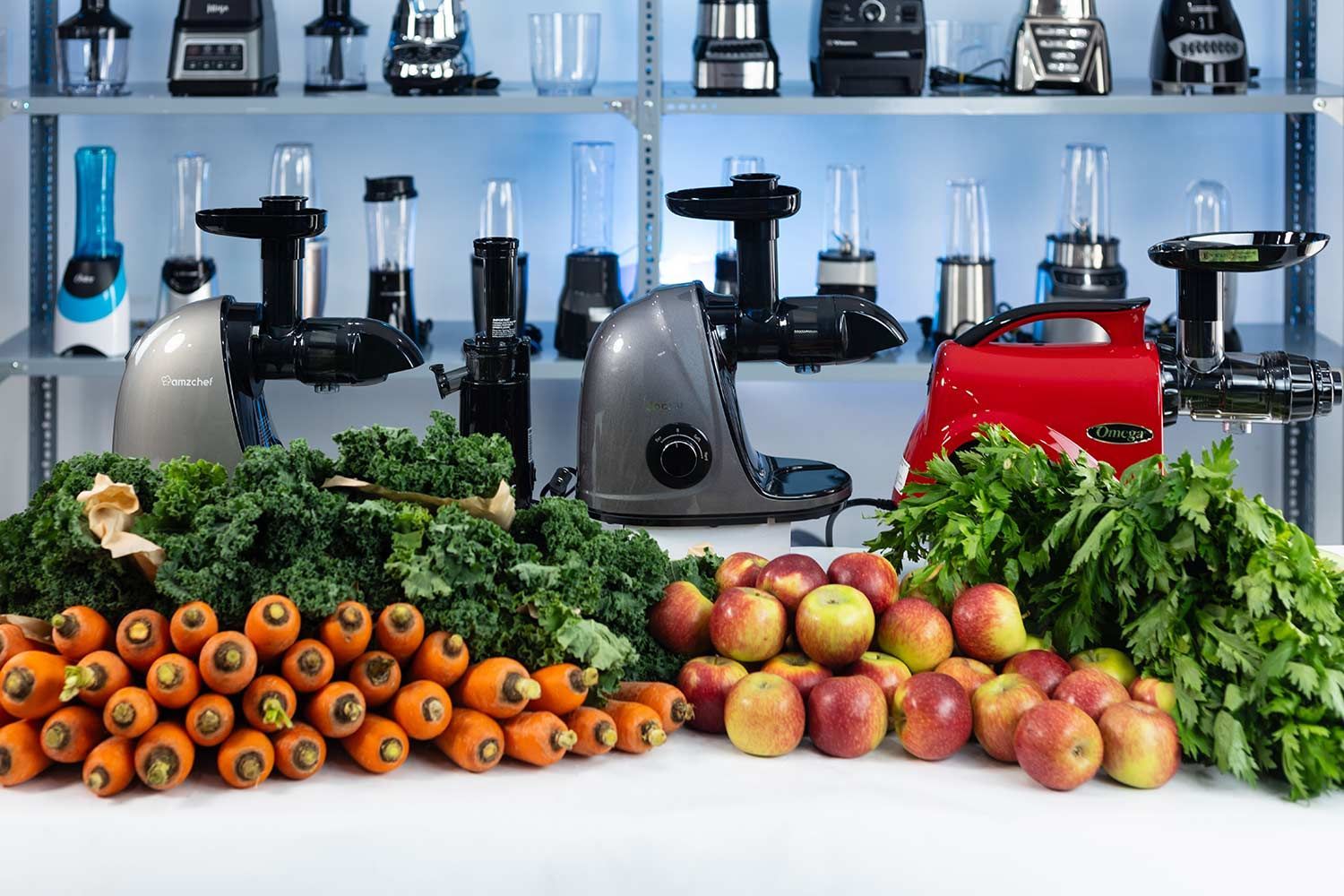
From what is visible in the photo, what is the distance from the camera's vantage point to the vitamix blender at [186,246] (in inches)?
103

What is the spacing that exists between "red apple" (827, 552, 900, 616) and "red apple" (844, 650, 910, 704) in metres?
0.05

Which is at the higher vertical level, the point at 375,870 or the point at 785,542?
the point at 785,542

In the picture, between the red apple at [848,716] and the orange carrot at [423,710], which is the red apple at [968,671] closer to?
the red apple at [848,716]

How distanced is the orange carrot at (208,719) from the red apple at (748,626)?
0.36m

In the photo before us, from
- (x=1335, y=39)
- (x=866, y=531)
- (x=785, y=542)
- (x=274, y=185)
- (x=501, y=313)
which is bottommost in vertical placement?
(x=866, y=531)

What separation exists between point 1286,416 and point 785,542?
21.2 inches

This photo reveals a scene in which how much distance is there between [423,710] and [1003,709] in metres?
0.40

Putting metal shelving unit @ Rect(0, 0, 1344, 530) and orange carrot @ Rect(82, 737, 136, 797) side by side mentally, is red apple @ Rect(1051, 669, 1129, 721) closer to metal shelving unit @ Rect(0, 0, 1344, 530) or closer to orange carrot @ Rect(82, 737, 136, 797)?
orange carrot @ Rect(82, 737, 136, 797)

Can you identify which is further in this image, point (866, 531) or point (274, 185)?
point (866, 531)

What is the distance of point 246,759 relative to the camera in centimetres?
97

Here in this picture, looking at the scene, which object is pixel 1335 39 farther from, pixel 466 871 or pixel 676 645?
pixel 466 871

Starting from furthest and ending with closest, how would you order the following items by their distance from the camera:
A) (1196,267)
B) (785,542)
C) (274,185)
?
(274,185)
(785,542)
(1196,267)

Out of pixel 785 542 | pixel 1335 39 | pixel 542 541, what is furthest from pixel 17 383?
pixel 1335 39

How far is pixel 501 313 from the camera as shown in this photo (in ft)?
4.86
